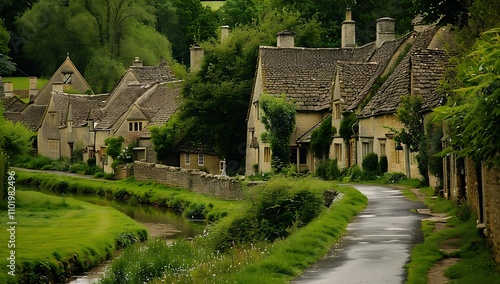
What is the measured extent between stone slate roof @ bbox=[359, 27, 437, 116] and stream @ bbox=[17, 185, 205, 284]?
10.3 m

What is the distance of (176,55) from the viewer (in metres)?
140

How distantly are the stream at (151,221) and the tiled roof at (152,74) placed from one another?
2736cm

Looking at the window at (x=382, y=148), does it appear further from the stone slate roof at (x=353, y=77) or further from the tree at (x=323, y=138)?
the tree at (x=323, y=138)

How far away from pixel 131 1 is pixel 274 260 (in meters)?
97.0

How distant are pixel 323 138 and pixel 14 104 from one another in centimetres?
6998

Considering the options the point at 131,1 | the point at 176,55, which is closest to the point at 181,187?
the point at 131,1

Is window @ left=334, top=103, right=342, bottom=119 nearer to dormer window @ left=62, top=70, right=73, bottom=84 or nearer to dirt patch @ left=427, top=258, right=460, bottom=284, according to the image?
dirt patch @ left=427, top=258, right=460, bottom=284

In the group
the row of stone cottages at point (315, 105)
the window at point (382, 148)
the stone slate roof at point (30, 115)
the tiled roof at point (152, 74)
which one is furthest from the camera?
the stone slate roof at point (30, 115)

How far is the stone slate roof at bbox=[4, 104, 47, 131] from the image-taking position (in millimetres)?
109688

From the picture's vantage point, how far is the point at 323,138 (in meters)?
57.7

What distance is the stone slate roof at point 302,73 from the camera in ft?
203

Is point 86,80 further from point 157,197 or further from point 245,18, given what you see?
point 157,197

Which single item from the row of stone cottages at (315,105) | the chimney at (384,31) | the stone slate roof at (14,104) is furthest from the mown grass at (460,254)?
the stone slate roof at (14,104)

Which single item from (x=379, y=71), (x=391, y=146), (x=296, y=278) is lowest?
(x=296, y=278)
